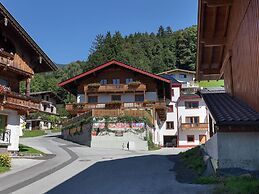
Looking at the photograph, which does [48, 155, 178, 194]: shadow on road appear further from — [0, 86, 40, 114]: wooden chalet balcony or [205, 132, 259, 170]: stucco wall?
[0, 86, 40, 114]: wooden chalet balcony

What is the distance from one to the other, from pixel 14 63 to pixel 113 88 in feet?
67.4

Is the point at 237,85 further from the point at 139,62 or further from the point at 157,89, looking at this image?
the point at 139,62

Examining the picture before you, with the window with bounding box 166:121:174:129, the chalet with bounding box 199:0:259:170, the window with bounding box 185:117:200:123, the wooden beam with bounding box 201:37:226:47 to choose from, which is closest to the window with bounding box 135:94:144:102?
the window with bounding box 166:121:174:129

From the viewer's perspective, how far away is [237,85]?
13508 millimetres

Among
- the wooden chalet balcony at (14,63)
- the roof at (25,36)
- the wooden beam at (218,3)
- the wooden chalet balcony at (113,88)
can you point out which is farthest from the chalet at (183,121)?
the wooden beam at (218,3)

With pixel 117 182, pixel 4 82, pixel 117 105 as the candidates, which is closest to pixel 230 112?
pixel 117 182

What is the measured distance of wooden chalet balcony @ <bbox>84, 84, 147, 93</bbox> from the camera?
4359 cm

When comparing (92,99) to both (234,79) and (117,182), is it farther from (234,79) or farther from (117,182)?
(117,182)

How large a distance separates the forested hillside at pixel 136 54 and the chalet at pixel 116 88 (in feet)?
122

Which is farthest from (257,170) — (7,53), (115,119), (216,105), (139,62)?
(139,62)

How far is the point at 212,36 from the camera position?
1536cm

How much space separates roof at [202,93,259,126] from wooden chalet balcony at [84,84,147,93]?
29.3 meters

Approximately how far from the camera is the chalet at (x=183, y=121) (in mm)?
54188

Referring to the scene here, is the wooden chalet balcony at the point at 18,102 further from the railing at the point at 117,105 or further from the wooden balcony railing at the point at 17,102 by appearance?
the railing at the point at 117,105
